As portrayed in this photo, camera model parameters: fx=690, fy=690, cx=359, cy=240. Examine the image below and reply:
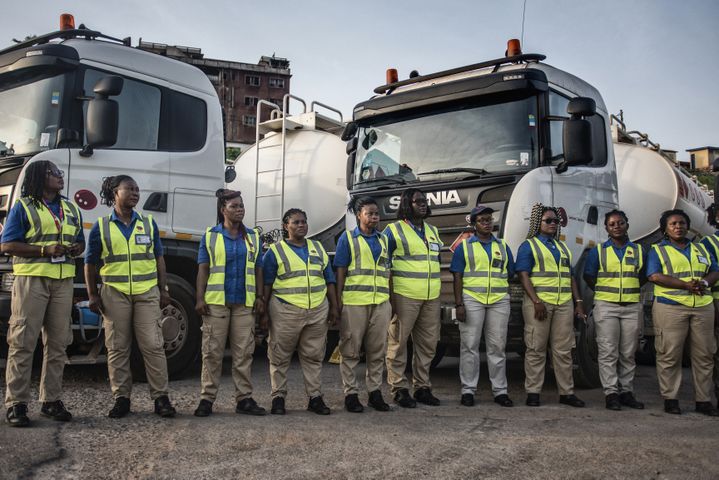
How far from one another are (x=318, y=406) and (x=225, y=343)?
2.70 ft

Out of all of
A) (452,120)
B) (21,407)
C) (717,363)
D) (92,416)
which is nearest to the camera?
(21,407)

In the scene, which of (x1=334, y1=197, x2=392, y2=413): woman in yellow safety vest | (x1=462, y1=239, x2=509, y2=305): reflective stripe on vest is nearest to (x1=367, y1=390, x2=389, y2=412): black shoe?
(x1=334, y1=197, x2=392, y2=413): woman in yellow safety vest

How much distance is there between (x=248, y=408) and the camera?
16.1 feet

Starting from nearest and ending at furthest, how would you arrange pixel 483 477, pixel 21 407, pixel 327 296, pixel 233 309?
pixel 483 477 → pixel 21 407 → pixel 233 309 → pixel 327 296

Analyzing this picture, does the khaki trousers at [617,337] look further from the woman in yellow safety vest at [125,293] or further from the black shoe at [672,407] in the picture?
the woman in yellow safety vest at [125,293]

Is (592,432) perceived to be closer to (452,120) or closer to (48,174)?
(452,120)

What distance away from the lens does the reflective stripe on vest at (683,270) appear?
18.3ft

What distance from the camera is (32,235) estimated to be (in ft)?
→ 14.7

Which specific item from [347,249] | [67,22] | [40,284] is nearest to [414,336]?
[347,249]

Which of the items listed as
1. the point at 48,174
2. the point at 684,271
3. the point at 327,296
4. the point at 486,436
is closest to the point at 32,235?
the point at 48,174

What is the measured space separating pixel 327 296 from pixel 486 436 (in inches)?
64.2

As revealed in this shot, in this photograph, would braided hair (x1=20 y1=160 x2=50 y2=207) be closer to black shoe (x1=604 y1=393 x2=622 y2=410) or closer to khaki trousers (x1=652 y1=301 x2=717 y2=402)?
black shoe (x1=604 y1=393 x2=622 y2=410)

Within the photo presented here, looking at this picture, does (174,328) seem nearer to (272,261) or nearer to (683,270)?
(272,261)

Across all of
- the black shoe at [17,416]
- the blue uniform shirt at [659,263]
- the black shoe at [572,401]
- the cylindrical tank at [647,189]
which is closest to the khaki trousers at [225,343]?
the black shoe at [17,416]
